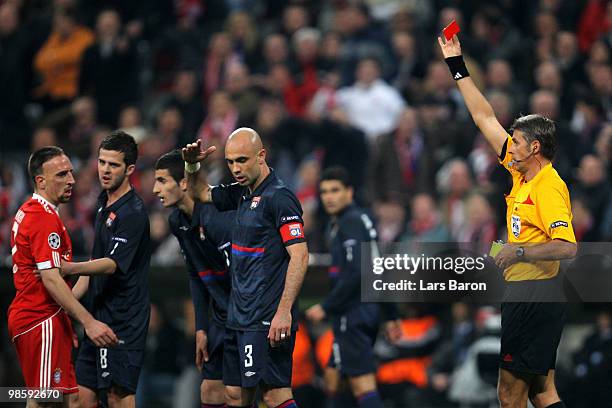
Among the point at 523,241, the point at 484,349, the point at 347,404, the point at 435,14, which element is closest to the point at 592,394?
the point at 484,349

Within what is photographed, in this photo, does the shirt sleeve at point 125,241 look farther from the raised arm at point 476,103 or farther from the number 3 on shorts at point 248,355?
the raised arm at point 476,103

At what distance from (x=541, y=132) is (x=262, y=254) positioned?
2.18 m

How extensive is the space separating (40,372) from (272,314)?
1.72 metres

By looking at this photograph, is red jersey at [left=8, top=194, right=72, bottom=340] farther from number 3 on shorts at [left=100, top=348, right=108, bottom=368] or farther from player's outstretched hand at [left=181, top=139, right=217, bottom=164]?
player's outstretched hand at [left=181, top=139, right=217, bottom=164]

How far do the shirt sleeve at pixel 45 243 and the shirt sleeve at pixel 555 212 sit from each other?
3.44 m

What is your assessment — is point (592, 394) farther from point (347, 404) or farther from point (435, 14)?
point (435, 14)

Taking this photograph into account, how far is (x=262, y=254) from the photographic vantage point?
862cm

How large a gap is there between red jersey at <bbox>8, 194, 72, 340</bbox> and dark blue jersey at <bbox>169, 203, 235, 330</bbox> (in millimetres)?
1084

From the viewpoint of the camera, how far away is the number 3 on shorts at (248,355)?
28.1ft

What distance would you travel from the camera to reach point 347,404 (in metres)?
12.3

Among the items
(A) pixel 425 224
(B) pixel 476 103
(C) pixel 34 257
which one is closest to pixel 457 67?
(B) pixel 476 103

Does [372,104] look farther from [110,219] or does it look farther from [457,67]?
[110,219]

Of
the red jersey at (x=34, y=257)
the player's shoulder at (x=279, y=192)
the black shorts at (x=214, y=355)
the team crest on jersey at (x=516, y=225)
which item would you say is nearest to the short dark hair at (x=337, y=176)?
the black shorts at (x=214, y=355)

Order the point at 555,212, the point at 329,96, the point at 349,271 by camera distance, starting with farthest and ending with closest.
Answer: the point at 329,96 → the point at 349,271 → the point at 555,212
